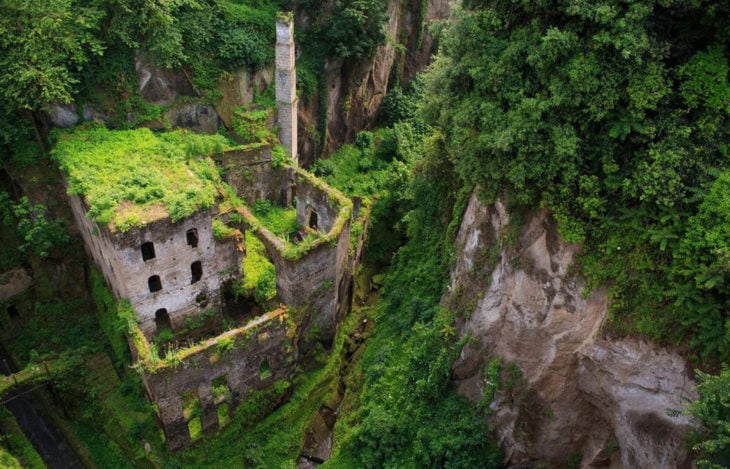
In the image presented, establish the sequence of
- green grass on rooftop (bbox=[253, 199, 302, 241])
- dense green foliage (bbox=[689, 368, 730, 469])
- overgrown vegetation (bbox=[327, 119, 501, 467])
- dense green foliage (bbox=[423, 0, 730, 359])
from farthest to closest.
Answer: green grass on rooftop (bbox=[253, 199, 302, 241]) < overgrown vegetation (bbox=[327, 119, 501, 467]) < dense green foliage (bbox=[423, 0, 730, 359]) < dense green foliage (bbox=[689, 368, 730, 469])

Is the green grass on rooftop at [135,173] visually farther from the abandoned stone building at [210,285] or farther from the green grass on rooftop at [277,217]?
the green grass on rooftop at [277,217]

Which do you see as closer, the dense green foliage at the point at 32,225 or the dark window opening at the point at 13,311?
the dense green foliage at the point at 32,225

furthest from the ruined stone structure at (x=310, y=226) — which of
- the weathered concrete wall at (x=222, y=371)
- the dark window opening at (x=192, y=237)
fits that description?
the dark window opening at (x=192, y=237)

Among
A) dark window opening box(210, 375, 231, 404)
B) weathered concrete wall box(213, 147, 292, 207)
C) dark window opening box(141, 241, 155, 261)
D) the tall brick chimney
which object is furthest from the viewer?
the tall brick chimney

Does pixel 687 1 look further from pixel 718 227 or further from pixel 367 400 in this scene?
pixel 367 400

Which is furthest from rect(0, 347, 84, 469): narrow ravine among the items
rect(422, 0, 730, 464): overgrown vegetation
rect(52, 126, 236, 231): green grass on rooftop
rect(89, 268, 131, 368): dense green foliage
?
rect(422, 0, 730, 464): overgrown vegetation

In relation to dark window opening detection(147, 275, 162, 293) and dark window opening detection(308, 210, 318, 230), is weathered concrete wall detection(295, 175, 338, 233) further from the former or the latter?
dark window opening detection(147, 275, 162, 293)

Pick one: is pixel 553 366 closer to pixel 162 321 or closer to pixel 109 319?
pixel 162 321
